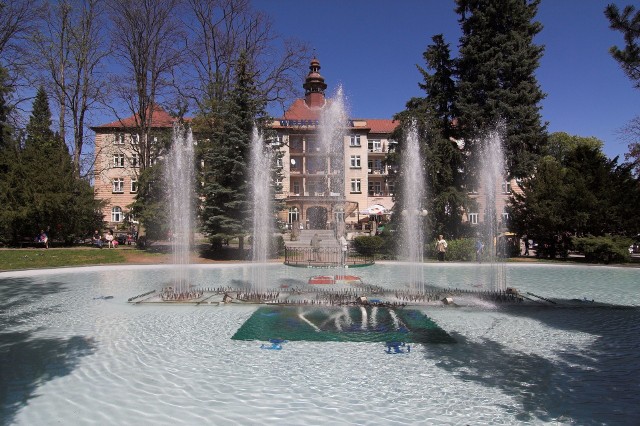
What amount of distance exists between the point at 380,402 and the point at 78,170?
35.3 m

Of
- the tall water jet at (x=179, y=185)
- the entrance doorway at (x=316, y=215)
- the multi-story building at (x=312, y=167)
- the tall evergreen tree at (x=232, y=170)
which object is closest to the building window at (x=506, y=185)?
the multi-story building at (x=312, y=167)

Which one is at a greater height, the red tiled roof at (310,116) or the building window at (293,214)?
the red tiled roof at (310,116)

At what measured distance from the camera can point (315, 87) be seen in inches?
2189

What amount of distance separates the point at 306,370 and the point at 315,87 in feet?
172

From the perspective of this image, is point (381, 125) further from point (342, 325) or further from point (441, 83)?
point (342, 325)

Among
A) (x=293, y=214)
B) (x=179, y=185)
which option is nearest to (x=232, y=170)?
(x=179, y=185)

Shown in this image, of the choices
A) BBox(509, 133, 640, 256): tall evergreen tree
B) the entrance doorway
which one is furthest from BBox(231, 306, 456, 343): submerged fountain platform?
the entrance doorway

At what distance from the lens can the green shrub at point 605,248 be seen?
2222 centimetres

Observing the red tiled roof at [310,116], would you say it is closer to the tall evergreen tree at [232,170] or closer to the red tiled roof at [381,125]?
the red tiled roof at [381,125]

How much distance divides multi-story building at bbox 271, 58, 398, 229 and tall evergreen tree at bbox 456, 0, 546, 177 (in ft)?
58.1

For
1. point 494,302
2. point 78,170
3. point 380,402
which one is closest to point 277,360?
point 380,402

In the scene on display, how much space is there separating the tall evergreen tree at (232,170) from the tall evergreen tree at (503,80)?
49.9ft

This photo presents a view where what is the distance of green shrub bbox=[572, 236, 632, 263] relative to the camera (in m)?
22.2

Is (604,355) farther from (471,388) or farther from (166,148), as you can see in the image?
(166,148)
